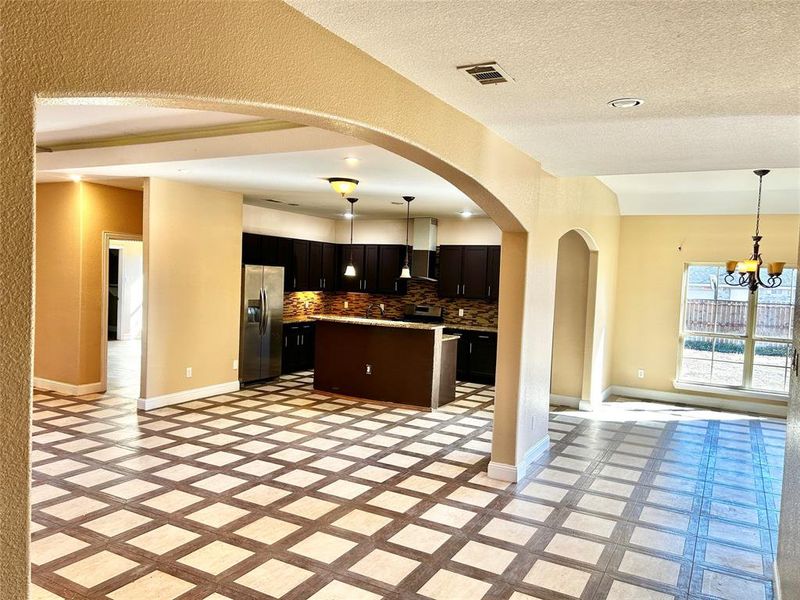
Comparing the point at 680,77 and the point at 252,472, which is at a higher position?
the point at 680,77

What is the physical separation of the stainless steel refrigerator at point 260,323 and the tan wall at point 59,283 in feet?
6.58

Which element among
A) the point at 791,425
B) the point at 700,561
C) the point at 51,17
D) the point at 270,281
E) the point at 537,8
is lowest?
the point at 700,561

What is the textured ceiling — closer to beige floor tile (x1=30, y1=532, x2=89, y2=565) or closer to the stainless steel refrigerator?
beige floor tile (x1=30, y1=532, x2=89, y2=565)

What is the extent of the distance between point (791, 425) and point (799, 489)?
56cm

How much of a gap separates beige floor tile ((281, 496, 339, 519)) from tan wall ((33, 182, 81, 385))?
4419 millimetres

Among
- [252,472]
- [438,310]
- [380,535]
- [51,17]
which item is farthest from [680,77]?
[438,310]

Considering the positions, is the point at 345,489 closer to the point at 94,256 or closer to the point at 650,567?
the point at 650,567

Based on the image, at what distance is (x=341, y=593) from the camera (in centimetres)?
299

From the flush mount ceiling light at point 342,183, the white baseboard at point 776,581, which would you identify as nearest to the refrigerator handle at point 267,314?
the flush mount ceiling light at point 342,183

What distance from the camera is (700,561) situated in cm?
352

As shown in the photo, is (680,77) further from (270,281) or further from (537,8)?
(270,281)

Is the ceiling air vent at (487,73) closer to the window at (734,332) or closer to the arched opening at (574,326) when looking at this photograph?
the arched opening at (574,326)

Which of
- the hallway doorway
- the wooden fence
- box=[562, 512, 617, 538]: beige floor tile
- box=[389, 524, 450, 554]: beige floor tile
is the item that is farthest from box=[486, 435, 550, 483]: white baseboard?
the hallway doorway

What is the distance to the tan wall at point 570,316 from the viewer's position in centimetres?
765
